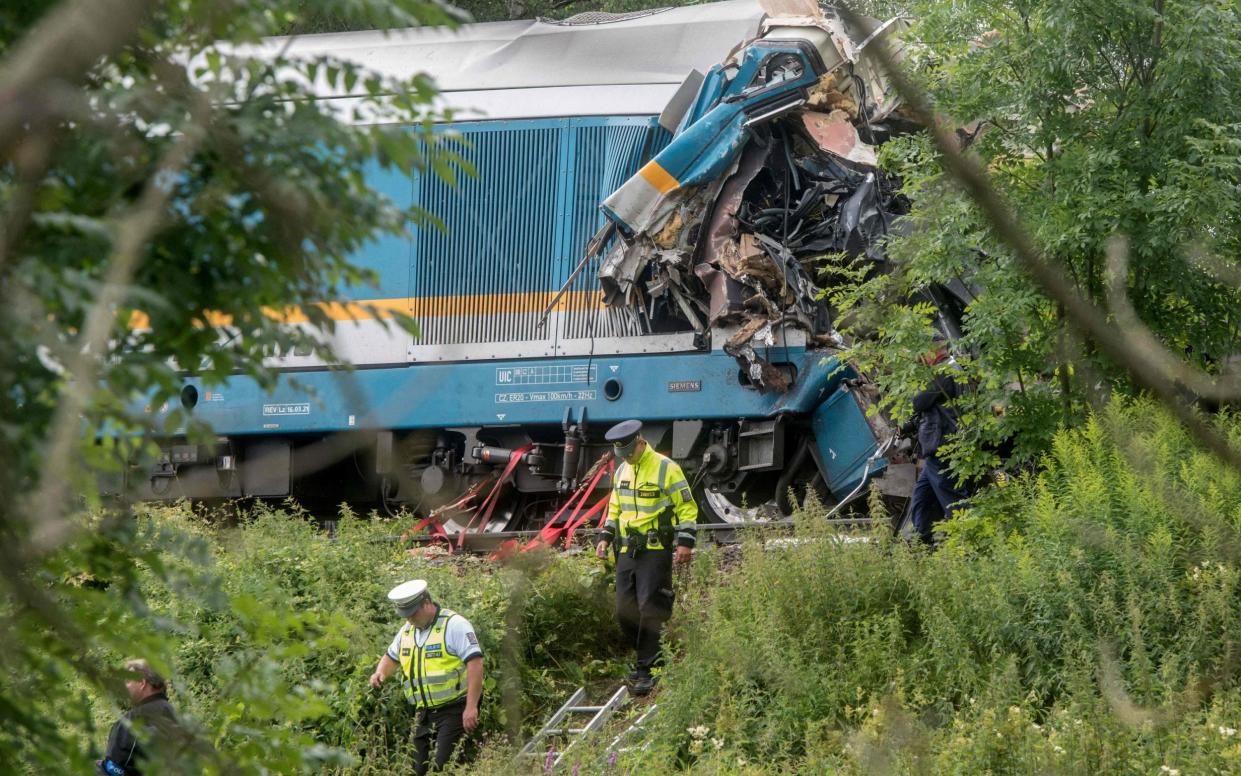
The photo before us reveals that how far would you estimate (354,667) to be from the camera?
978 cm

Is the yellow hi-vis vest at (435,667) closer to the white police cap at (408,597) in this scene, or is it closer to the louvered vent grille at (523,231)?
the white police cap at (408,597)

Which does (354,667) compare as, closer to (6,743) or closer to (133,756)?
(133,756)

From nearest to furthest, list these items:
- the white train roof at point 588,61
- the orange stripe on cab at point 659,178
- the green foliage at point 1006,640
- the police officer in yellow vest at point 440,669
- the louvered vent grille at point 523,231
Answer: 1. the green foliage at point 1006,640
2. the police officer in yellow vest at point 440,669
3. the orange stripe on cab at point 659,178
4. the louvered vent grille at point 523,231
5. the white train roof at point 588,61

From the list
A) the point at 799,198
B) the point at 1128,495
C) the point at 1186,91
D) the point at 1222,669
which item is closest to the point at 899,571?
the point at 1128,495

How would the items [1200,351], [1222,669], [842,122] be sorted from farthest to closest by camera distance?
[842,122], [1200,351], [1222,669]

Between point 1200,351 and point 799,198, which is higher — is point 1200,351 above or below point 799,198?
below

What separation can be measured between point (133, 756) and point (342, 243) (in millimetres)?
4217

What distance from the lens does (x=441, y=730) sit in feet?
27.0

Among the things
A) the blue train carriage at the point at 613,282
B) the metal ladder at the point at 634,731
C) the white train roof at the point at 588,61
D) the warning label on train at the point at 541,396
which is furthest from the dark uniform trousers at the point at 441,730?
the white train roof at the point at 588,61

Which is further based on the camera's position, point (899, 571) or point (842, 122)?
point (842, 122)

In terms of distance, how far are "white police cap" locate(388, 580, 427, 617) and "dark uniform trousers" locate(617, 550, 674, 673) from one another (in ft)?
6.29

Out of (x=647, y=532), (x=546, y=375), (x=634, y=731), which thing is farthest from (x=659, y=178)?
(x=634, y=731)

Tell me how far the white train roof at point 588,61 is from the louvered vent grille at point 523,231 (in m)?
0.25

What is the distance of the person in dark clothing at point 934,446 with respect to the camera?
10.5m
